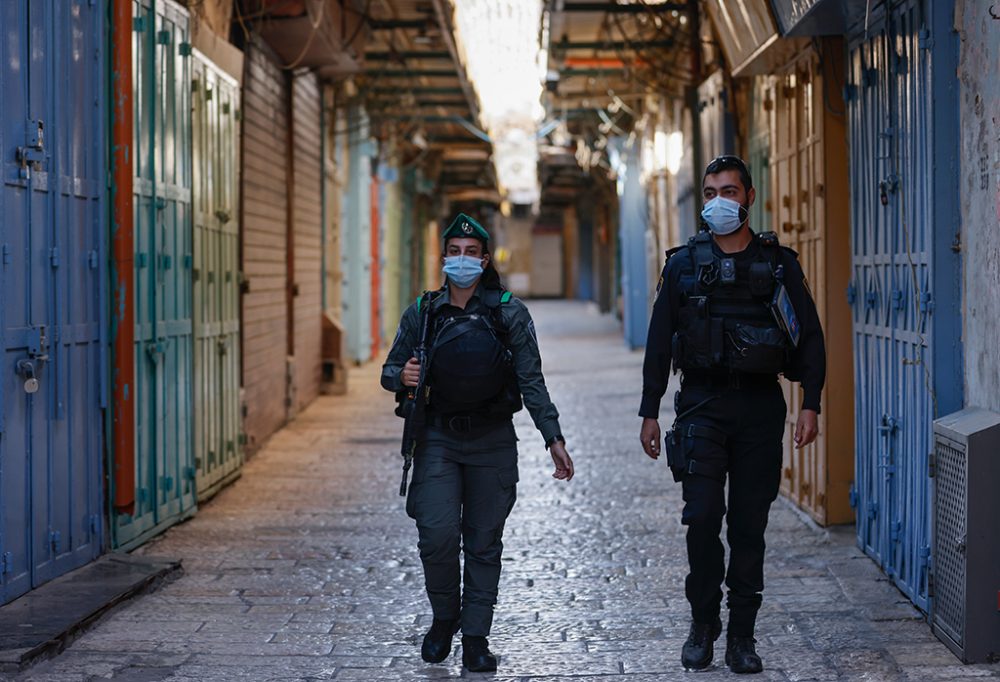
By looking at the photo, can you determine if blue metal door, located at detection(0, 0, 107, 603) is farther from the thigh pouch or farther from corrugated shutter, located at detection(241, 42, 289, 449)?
corrugated shutter, located at detection(241, 42, 289, 449)

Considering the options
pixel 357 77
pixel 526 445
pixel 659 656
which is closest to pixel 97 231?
pixel 659 656

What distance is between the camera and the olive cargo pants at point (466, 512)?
5195 millimetres

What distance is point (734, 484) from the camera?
5141mm

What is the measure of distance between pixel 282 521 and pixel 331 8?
6.22 metres

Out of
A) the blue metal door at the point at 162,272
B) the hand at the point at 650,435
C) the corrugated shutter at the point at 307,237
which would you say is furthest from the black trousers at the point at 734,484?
the corrugated shutter at the point at 307,237

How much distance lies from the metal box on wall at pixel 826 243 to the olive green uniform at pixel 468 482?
3108 mm

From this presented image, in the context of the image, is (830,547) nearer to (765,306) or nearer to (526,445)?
(765,306)

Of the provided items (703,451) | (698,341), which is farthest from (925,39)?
(703,451)

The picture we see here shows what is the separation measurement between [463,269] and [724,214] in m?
1.01

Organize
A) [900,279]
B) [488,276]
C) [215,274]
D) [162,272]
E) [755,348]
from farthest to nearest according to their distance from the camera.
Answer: [215,274] → [162,272] → [900,279] → [488,276] → [755,348]

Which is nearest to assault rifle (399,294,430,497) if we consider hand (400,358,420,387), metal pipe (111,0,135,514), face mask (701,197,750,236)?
hand (400,358,420,387)

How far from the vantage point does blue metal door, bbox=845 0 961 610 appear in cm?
561

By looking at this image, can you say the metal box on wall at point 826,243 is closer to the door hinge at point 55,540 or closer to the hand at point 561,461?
the hand at point 561,461

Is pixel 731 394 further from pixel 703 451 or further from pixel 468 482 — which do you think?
pixel 468 482
